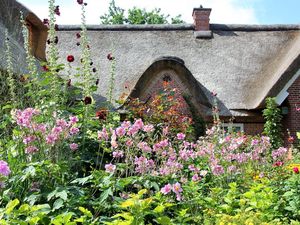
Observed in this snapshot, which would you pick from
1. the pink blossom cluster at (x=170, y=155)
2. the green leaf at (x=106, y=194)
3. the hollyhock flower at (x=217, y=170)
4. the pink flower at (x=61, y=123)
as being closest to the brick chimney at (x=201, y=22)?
the pink blossom cluster at (x=170, y=155)

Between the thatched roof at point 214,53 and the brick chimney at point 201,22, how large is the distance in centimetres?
24

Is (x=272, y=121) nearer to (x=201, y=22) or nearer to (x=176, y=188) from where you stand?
(x=201, y=22)

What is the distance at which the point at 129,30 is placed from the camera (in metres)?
20.3

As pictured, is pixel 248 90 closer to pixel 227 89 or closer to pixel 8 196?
pixel 227 89

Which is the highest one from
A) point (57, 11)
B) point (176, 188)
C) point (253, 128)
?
point (253, 128)

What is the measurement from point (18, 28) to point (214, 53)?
24.9 ft

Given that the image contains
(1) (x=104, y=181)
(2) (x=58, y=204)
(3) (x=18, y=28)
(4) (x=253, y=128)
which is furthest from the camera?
(4) (x=253, y=128)

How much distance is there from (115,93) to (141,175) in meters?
12.2

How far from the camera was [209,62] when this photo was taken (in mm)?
18625

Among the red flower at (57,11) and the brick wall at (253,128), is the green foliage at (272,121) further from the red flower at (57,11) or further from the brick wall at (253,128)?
the red flower at (57,11)

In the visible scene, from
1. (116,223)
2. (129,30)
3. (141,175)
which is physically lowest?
(116,223)

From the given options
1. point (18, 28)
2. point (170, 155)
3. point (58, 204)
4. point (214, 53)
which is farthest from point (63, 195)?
point (214, 53)

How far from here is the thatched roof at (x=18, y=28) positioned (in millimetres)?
11820

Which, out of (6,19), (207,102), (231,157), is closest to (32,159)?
(231,157)
